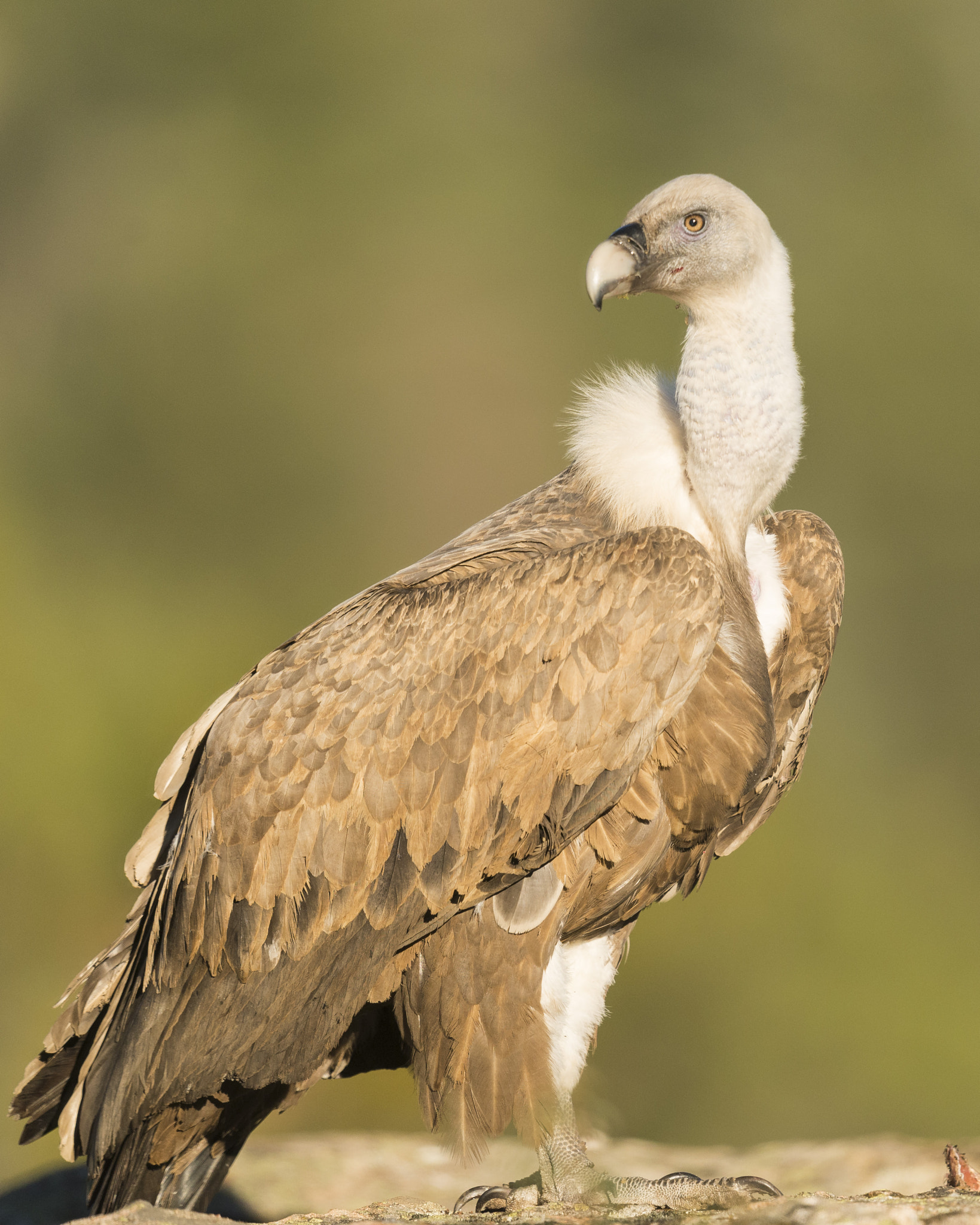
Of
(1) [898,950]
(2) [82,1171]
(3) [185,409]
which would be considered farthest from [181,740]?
(3) [185,409]

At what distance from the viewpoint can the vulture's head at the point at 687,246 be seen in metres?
4.66

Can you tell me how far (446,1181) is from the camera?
6.78m

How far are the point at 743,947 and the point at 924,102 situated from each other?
20176 mm

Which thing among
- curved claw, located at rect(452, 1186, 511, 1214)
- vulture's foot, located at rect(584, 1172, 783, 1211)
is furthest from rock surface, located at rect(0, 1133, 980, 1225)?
vulture's foot, located at rect(584, 1172, 783, 1211)

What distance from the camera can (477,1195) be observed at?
502cm

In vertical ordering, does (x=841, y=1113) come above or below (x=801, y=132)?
below

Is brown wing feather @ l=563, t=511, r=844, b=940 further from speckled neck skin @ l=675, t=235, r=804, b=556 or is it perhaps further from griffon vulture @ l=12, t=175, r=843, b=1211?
speckled neck skin @ l=675, t=235, r=804, b=556

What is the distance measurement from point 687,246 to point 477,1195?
11.4 ft

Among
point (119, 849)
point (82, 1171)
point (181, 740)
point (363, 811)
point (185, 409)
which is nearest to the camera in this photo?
point (363, 811)

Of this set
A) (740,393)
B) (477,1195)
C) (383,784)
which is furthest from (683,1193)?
(740,393)

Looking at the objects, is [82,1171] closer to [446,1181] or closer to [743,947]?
[446,1181]

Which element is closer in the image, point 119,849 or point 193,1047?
point 193,1047

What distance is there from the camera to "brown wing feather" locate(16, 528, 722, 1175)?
4199 mm

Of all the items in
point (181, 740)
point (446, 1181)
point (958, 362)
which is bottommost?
point (446, 1181)
